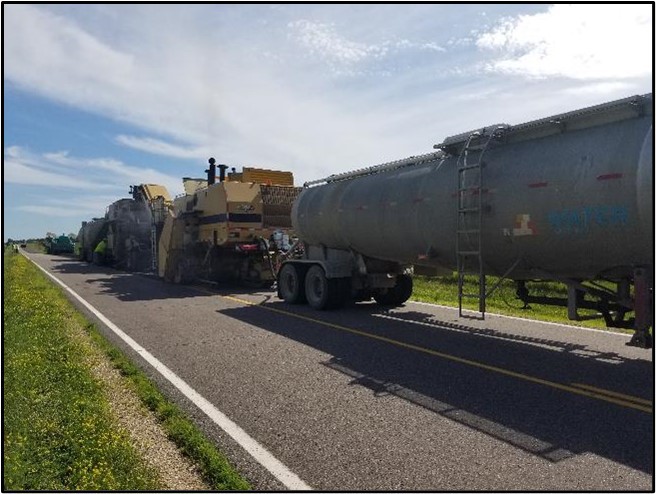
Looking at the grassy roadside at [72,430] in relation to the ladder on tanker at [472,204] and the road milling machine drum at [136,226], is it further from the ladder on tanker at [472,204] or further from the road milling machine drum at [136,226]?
the road milling machine drum at [136,226]

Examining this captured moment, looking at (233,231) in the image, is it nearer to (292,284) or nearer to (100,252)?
(292,284)

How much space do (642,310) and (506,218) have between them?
235 cm

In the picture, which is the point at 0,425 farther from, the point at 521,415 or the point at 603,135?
the point at 603,135

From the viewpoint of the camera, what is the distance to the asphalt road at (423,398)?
4.09 metres

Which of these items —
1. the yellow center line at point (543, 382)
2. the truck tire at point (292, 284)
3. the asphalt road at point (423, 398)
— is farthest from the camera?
the truck tire at point (292, 284)

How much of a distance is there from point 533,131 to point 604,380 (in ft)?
12.7

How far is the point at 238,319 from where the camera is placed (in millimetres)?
11406

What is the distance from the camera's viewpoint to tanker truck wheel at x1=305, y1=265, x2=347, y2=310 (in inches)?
498

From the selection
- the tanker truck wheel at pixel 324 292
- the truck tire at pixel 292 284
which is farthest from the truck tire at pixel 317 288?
the truck tire at pixel 292 284

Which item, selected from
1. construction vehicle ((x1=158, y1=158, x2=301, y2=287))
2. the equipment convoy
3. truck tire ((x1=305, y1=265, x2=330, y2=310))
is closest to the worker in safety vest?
construction vehicle ((x1=158, y1=158, x2=301, y2=287))

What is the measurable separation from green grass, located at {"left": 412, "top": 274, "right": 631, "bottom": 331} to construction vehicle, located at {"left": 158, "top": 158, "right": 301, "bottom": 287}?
537 cm

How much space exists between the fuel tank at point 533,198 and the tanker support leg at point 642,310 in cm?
24

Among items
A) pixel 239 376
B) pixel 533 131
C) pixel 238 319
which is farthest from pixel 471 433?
pixel 238 319

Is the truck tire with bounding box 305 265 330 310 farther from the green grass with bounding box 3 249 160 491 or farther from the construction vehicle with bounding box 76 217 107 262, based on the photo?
the construction vehicle with bounding box 76 217 107 262
